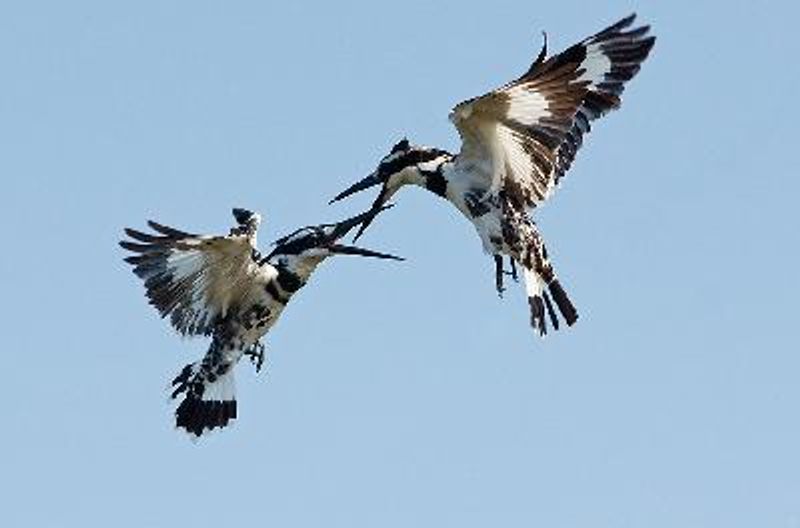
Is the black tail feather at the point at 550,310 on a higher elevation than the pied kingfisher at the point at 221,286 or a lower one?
lower

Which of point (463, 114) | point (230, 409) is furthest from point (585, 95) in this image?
point (230, 409)

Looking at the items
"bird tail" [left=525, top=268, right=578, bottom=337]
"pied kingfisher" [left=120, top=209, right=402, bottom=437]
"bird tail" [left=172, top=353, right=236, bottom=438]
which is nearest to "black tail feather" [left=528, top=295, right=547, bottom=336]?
"bird tail" [left=525, top=268, right=578, bottom=337]

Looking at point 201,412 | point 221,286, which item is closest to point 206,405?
point 201,412

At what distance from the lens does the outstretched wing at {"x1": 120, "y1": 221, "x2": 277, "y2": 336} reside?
17.9 meters

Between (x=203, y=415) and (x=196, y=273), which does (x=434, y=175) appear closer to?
(x=196, y=273)

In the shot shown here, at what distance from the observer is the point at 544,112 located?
1675 centimetres

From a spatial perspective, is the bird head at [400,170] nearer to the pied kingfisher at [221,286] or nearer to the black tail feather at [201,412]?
the pied kingfisher at [221,286]

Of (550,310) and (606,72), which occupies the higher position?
(606,72)

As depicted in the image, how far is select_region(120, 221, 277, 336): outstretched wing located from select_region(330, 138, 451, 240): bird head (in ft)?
3.21

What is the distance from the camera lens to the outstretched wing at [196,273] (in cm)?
1792

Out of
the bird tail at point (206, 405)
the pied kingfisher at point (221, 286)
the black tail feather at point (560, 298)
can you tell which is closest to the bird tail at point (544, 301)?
the black tail feather at point (560, 298)

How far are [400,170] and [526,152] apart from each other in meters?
1.15

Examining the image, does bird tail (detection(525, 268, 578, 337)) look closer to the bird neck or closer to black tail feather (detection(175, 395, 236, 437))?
the bird neck

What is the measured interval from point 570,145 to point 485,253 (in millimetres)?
1640
